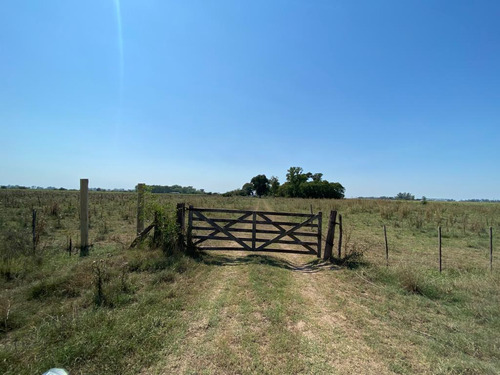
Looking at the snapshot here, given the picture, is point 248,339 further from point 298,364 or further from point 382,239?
point 382,239

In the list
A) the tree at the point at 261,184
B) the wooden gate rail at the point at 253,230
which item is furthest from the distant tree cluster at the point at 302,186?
the wooden gate rail at the point at 253,230

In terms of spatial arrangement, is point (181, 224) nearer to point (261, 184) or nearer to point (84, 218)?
point (84, 218)

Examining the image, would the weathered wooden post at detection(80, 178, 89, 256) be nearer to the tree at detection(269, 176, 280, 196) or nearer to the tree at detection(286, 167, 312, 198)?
the tree at detection(286, 167, 312, 198)

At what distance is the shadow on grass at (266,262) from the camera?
731 cm

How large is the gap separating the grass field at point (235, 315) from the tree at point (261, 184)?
103372mm

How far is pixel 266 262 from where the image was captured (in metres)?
7.62

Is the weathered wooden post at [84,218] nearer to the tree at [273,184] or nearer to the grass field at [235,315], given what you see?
the grass field at [235,315]

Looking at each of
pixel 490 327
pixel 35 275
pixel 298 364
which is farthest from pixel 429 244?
pixel 35 275

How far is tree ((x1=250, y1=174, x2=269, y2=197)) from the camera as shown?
11088 cm

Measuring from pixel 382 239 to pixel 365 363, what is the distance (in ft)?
35.4

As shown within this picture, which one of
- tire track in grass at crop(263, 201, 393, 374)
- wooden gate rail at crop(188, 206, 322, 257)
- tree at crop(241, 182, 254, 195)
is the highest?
tree at crop(241, 182, 254, 195)

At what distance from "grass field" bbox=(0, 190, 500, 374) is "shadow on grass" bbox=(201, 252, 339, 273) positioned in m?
0.11

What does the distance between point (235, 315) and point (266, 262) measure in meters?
3.56

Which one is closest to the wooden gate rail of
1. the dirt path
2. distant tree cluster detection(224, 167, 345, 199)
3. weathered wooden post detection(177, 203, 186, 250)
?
weathered wooden post detection(177, 203, 186, 250)
